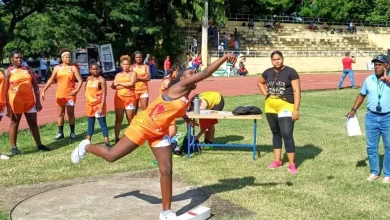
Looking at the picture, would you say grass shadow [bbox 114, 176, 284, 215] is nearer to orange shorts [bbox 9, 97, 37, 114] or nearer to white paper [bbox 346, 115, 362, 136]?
white paper [bbox 346, 115, 362, 136]

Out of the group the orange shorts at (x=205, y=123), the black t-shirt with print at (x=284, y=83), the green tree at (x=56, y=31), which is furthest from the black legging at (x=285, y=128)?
the green tree at (x=56, y=31)

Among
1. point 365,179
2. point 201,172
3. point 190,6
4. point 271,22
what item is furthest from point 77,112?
point 271,22

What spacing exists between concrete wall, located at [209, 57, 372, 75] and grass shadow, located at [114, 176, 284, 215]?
31619 mm

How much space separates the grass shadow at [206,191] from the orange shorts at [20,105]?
3.36 meters

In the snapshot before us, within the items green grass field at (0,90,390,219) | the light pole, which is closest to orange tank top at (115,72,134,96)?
green grass field at (0,90,390,219)

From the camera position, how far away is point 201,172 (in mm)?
7492

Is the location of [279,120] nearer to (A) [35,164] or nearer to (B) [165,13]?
(A) [35,164]

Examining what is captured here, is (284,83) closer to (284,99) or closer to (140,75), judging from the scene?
(284,99)

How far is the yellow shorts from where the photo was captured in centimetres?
739

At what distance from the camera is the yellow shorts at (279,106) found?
739cm

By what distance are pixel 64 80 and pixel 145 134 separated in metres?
5.16

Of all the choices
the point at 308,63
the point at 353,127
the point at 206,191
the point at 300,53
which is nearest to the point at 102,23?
the point at 300,53

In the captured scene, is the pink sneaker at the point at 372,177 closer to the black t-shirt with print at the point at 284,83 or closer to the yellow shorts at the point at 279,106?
the yellow shorts at the point at 279,106

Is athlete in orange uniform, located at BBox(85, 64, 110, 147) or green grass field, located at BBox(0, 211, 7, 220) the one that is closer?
green grass field, located at BBox(0, 211, 7, 220)
